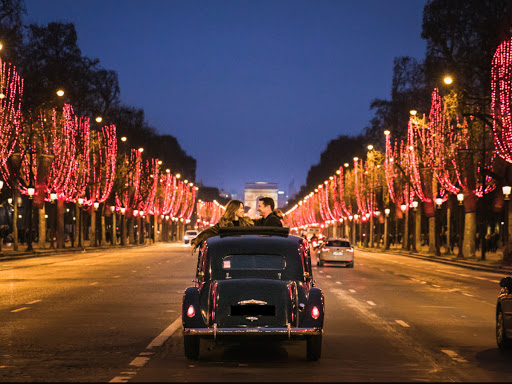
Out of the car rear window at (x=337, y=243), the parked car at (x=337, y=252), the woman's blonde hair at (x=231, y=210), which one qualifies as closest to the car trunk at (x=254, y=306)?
the woman's blonde hair at (x=231, y=210)

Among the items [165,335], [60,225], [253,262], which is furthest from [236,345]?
[60,225]

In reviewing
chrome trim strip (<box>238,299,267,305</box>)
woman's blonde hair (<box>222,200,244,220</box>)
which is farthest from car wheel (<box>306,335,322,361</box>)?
woman's blonde hair (<box>222,200,244,220</box>)

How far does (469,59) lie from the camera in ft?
212

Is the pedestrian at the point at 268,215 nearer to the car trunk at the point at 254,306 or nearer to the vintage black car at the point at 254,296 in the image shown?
the vintage black car at the point at 254,296

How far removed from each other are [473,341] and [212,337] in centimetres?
490

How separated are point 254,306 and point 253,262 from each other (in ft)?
3.41

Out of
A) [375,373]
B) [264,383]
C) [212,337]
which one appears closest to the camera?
[264,383]

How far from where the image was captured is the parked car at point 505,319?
564 inches

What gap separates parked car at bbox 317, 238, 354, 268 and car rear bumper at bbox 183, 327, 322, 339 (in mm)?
36289

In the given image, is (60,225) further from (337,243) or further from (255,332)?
(255,332)

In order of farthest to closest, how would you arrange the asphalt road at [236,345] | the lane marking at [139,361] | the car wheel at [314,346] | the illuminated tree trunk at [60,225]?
1. the illuminated tree trunk at [60,225]
2. the car wheel at [314,346]
3. the lane marking at [139,361]
4. the asphalt road at [236,345]

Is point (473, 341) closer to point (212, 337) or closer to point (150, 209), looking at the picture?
point (212, 337)

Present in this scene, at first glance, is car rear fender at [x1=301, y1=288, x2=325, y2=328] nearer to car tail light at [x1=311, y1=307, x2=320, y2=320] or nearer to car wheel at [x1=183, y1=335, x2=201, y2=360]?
car tail light at [x1=311, y1=307, x2=320, y2=320]

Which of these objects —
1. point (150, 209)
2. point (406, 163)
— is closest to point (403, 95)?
point (406, 163)
